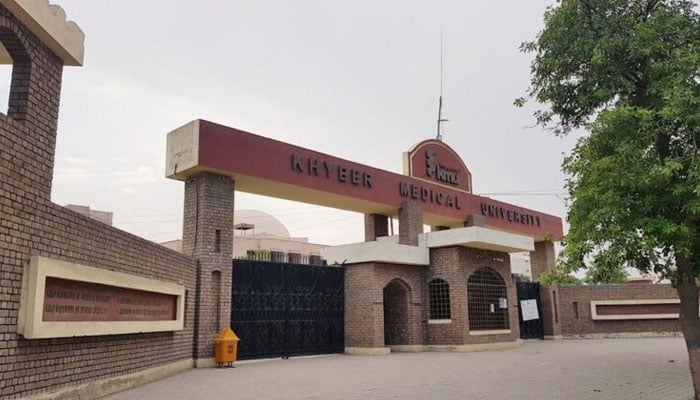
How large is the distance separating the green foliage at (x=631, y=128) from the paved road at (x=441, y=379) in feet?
7.43

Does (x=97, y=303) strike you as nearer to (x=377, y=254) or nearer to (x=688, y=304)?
(x=688, y=304)

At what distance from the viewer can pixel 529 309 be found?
26.5 metres

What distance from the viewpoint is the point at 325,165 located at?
60.2 feet

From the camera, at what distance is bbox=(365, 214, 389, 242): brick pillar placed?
2217 centimetres

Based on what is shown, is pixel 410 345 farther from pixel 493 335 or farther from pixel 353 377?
pixel 353 377

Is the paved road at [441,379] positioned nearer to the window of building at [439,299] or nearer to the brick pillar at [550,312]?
the window of building at [439,299]

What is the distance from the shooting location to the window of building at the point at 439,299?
64.7 ft

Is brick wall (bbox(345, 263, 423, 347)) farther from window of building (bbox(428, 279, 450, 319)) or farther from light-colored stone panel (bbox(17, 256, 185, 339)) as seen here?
light-colored stone panel (bbox(17, 256, 185, 339))

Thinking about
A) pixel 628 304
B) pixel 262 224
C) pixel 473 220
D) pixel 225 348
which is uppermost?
pixel 262 224

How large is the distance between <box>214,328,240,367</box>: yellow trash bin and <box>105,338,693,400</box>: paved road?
0.46m

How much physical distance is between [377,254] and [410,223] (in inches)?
114

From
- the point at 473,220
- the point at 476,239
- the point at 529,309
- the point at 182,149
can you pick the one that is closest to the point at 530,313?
the point at 529,309

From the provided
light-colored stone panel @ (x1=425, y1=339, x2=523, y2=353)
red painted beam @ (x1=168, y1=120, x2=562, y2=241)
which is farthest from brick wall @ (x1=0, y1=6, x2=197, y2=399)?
light-colored stone panel @ (x1=425, y1=339, x2=523, y2=353)

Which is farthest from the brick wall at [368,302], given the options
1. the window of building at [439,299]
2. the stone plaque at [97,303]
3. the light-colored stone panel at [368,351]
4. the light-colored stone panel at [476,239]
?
the stone plaque at [97,303]
